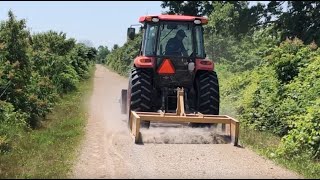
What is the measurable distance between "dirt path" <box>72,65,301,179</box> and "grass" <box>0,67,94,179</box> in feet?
0.85

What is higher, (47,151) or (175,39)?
(175,39)

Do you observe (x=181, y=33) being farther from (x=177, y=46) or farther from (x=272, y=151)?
(x=272, y=151)

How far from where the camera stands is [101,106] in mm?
17391

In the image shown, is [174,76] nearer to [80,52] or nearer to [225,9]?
[225,9]

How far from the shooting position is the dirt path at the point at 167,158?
6.87 meters

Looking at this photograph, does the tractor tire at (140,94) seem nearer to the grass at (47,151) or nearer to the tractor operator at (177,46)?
the tractor operator at (177,46)

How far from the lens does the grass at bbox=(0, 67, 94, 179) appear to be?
6.87 m

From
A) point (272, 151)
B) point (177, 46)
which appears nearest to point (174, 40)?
point (177, 46)

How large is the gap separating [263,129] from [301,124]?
2466 millimetres

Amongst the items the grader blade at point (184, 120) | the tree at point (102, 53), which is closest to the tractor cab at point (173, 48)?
the grader blade at point (184, 120)

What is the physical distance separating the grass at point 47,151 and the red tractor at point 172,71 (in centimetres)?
171

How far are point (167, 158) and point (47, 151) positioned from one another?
86.9 inches

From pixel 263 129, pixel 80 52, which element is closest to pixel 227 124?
pixel 263 129

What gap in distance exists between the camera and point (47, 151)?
838cm
